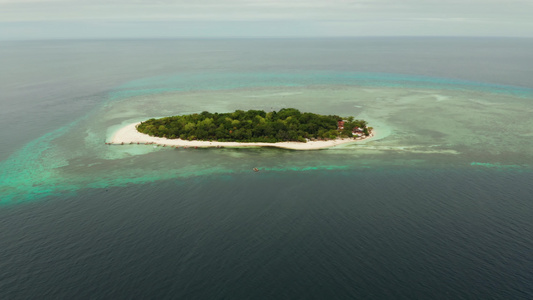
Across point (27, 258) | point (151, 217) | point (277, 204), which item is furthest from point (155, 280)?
point (277, 204)

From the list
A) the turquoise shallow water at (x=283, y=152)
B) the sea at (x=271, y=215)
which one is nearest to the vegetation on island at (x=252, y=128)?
the sea at (x=271, y=215)

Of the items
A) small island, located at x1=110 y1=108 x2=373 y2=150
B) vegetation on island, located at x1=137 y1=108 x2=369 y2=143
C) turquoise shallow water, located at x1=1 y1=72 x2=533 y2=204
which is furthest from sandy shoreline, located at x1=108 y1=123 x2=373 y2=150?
turquoise shallow water, located at x1=1 y1=72 x2=533 y2=204

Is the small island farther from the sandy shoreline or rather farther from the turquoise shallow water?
the turquoise shallow water

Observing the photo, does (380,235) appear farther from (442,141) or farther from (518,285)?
(442,141)

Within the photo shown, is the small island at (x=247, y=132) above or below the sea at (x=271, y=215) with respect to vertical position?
above

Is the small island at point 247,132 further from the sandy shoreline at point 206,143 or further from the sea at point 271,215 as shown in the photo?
the sea at point 271,215

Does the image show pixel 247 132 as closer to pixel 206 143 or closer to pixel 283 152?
pixel 206 143

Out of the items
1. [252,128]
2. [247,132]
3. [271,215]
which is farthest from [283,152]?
[271,215]
